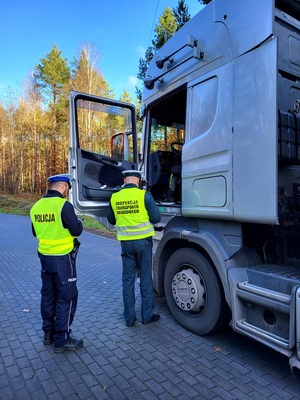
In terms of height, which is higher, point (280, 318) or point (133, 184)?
point (133, 184)

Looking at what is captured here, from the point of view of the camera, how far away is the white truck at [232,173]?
2479mm

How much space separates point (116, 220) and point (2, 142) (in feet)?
114

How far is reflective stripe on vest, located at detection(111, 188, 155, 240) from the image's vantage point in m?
3.51

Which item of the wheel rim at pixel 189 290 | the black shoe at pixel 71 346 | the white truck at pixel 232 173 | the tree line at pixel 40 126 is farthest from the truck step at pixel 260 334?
the tree line at pixel 40 126

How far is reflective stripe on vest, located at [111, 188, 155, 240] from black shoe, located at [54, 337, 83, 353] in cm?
119

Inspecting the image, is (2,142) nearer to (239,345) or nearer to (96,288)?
(96,288)

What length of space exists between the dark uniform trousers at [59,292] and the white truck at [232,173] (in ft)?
3.31

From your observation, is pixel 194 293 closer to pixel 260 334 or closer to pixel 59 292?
pixel 260 334

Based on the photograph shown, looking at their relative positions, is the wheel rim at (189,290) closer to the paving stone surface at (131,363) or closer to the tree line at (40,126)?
the paving stone surface at (131,363)

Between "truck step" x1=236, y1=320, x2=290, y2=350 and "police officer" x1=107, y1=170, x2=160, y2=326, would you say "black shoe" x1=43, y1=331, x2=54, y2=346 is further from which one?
"truck step" x1=236, y1=320, x2=290, y2=350

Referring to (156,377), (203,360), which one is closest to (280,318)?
(203,360)

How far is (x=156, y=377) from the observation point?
270cm

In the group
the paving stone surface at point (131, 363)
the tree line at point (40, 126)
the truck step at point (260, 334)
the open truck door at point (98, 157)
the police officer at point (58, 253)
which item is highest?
the tree line at point (40, 126)

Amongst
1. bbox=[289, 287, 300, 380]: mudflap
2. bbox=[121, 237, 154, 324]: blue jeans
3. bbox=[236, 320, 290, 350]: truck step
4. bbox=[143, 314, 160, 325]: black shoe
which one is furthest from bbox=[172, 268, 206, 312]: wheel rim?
bbox=[289, 287, 300, 380]: mudflap
